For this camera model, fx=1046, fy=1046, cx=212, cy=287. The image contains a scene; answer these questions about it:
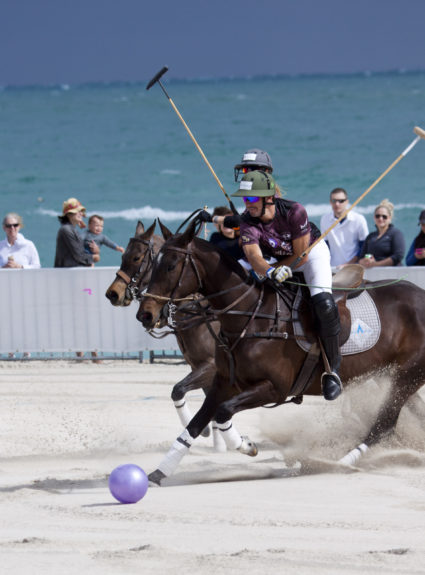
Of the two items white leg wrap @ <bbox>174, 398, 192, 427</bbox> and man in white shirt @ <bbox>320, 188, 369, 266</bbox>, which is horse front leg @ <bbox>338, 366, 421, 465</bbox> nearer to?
white leg wrap @ <bbox>174, 398, 192, 427</bbox>

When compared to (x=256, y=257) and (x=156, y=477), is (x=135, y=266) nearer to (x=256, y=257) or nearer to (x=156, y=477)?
(x=256, y=257)

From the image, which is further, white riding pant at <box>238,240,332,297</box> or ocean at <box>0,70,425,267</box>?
ocean at <box>0,70,425,267</box>

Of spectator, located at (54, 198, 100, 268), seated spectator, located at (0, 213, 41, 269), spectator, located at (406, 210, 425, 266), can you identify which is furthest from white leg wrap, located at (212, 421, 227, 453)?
seated spectator, located at (0, 213, 41, 269)

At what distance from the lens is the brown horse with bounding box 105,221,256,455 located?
8.92m

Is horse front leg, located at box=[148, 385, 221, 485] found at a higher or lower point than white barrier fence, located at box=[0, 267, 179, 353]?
lower

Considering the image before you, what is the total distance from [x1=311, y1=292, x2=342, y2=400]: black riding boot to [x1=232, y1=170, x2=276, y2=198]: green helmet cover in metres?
0.94

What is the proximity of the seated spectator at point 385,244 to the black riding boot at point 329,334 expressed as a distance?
5376 mm

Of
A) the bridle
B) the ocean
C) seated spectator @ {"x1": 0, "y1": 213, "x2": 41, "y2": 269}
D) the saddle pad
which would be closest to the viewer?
the saddle pad

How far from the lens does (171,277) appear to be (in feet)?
25.1

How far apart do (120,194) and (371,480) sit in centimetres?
3911

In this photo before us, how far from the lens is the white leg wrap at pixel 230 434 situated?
25.5 ft

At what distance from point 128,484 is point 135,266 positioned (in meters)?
3.24

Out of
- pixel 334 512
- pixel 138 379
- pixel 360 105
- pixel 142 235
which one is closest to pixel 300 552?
pixel 334 512

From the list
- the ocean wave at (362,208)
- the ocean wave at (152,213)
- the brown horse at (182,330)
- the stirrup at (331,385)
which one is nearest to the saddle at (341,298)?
the stirrup at (331,385)
